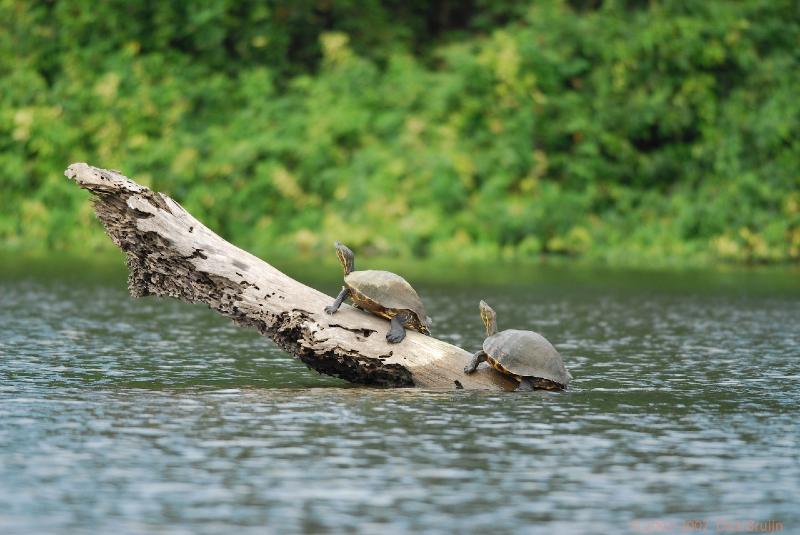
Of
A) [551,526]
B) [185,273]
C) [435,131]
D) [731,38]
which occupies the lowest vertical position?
[551,526]

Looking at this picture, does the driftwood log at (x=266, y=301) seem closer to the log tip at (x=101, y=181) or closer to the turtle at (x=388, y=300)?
the log tip at (x=101, y=181)

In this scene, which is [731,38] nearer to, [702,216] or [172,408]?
[702,216]

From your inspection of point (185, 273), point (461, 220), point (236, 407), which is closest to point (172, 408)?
point (236, 407)

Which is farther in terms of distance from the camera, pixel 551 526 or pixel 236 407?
pixel 236 407

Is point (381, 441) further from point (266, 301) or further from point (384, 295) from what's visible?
point (266, 301)

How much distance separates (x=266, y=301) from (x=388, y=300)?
4.04 ft

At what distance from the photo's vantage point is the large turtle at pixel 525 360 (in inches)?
543

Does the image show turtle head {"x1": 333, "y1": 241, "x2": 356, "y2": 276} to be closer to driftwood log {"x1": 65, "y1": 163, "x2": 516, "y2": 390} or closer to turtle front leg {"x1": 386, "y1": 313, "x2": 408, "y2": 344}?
driftwood log {"x1": 65, "y1": 163, "x2": 516, "y2": 390}

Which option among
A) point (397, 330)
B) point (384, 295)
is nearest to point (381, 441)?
point (397, 330)

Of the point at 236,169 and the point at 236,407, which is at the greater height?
the point at 236,169

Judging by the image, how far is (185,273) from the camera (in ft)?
47.4

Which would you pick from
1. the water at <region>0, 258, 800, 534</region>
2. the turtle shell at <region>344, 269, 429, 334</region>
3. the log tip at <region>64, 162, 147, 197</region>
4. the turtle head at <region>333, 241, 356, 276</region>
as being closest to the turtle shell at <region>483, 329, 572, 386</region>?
the water at <region>0, 258, 800, 534</region>

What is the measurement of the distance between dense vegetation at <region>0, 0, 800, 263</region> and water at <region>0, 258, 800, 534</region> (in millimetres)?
18207

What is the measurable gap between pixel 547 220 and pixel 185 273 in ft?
79.8
